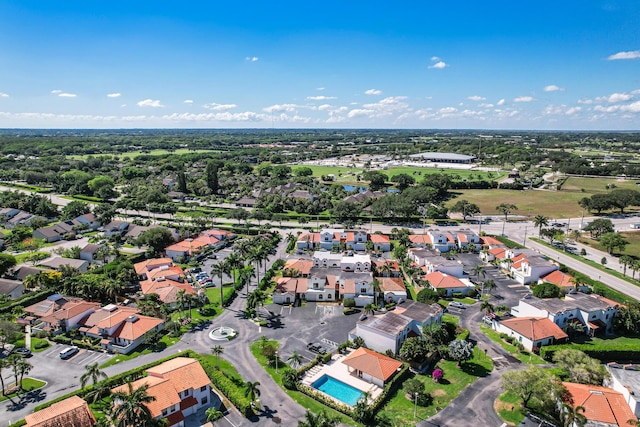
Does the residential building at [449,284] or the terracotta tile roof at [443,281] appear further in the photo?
the terracotta tile roof at [443,281]

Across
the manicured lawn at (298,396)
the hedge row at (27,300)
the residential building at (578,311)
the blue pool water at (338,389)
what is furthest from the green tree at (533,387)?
the hedge row at (27,300)

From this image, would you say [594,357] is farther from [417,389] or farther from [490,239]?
[490,239]

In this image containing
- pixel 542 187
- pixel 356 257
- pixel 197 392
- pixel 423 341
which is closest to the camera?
pixel 197 392

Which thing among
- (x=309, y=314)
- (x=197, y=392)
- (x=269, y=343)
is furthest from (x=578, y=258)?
(x=197, y=392)

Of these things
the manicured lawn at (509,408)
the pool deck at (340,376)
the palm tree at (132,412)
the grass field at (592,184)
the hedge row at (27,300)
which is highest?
the grass field at (592,184)

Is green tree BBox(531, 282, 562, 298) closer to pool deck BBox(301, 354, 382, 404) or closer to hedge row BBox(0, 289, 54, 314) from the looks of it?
pool deck BBox(301, 354, 382, 404)

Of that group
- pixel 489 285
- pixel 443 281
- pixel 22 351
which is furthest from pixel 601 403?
pixel 22 351

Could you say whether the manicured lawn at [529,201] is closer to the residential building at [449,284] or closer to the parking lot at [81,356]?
the residential building at [449,284]
